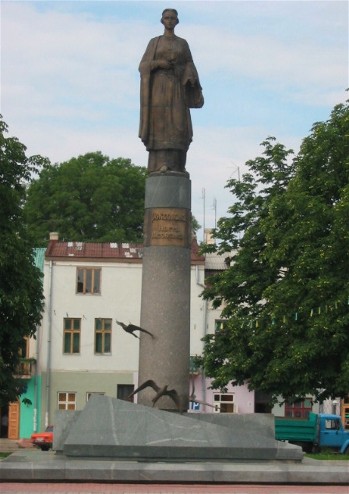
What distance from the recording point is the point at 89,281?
53.2 metres

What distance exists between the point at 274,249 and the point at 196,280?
17949mm

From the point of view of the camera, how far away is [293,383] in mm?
33562

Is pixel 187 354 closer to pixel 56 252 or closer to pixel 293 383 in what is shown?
pixel 293 383

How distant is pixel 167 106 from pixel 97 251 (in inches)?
1303

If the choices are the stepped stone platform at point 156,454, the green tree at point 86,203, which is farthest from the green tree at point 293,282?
the green tree at point 86,203

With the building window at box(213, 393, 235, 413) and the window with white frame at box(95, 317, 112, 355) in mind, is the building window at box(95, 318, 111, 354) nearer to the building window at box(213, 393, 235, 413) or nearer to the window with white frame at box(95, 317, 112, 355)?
the window with white frame at box(95, 317, 112, 355)

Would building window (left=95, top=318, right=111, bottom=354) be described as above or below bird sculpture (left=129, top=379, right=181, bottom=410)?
above

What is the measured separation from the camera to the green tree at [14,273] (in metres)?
33.5

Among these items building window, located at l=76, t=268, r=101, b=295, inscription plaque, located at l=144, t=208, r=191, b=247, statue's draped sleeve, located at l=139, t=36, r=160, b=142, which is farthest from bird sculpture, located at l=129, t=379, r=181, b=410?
building window, located at l=76, t=268, r=101, b=295

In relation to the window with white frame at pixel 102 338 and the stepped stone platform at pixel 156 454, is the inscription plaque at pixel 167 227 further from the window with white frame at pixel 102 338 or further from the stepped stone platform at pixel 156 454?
the window with white frame at pixel 102 338

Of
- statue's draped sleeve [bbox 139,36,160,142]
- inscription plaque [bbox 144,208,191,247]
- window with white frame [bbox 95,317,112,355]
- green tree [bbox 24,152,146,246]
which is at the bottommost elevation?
window with white frame [bbox 95,317,112,355]

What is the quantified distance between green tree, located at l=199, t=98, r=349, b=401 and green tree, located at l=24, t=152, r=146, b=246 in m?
24.2

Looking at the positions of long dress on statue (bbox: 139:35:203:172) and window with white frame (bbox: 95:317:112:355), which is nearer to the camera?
long dress on statue (bbox: 139:35:203:172)

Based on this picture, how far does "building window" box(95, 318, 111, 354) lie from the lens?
174 feet
